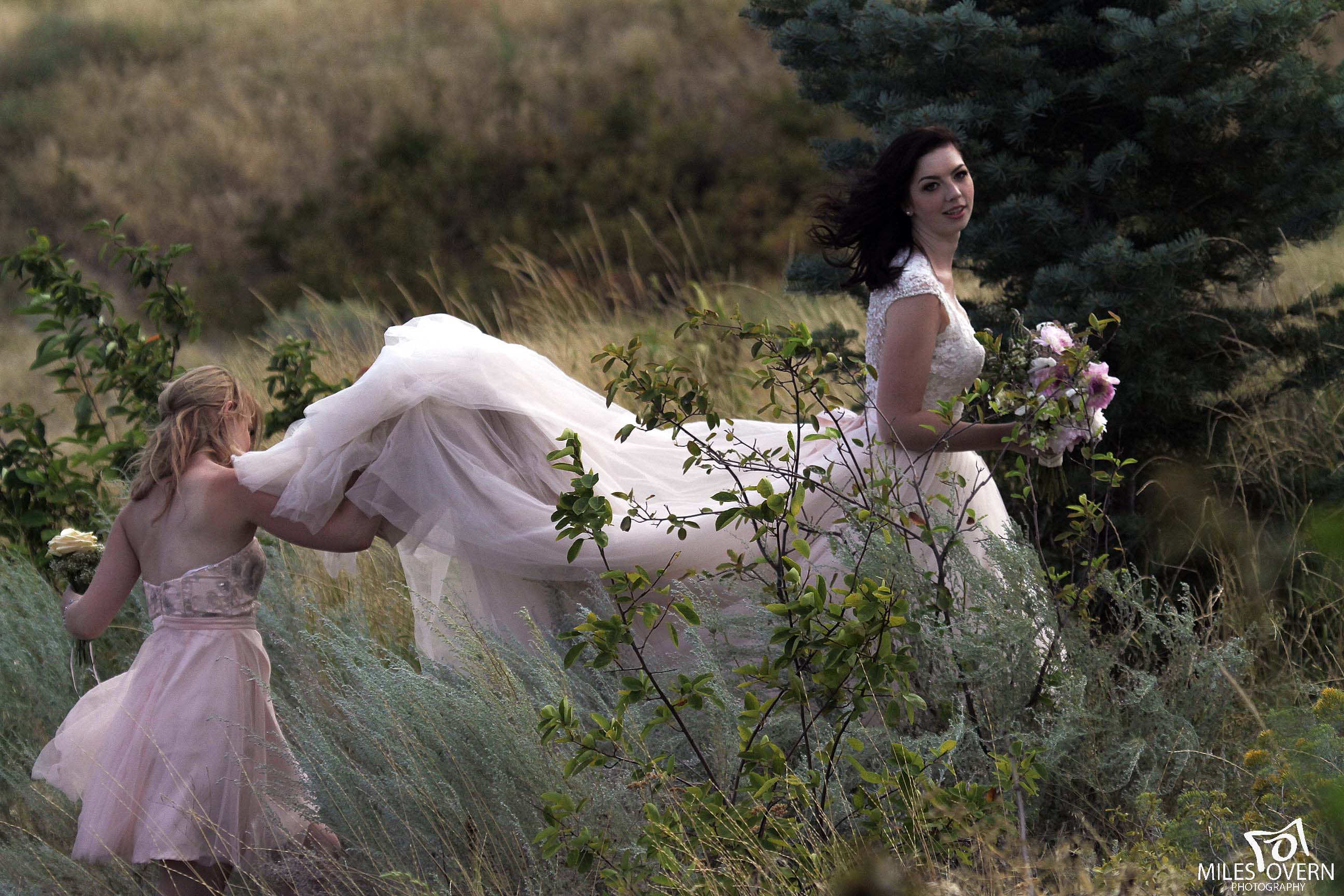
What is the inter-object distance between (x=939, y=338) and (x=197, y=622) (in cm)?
215

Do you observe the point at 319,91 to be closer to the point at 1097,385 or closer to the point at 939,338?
the point at 939,338

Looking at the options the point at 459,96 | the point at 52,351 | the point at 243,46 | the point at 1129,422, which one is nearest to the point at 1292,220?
the point at 1129,422

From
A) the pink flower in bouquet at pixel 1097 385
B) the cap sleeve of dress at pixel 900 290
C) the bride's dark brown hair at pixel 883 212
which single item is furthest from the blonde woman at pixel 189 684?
the pink flower in bouquet at pixel 1097 385

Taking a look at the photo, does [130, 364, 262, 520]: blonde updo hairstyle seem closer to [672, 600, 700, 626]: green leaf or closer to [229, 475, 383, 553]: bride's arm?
[229, 475, 383, 553]: bride's arm

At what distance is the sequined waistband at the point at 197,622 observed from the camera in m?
3.12

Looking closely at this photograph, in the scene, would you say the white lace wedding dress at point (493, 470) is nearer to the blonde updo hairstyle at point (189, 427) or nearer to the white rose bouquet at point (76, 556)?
the blonde updo hairstyle at point (189, 427)

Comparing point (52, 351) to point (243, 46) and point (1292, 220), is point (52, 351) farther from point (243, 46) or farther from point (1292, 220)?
point (243, 46)

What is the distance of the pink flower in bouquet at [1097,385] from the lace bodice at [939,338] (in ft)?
1.77

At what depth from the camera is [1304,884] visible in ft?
5.91

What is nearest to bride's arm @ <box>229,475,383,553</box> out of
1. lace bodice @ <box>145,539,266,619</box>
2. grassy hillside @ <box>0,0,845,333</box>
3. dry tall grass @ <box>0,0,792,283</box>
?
lace bodice @ <box>145,539,266,619</box>

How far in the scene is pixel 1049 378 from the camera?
2.64 m

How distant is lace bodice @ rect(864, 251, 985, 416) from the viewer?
3311 millimetres

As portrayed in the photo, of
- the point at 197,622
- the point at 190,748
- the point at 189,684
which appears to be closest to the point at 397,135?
the point at 197,622

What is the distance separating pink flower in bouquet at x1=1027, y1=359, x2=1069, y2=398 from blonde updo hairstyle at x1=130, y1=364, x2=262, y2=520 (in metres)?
2.12
